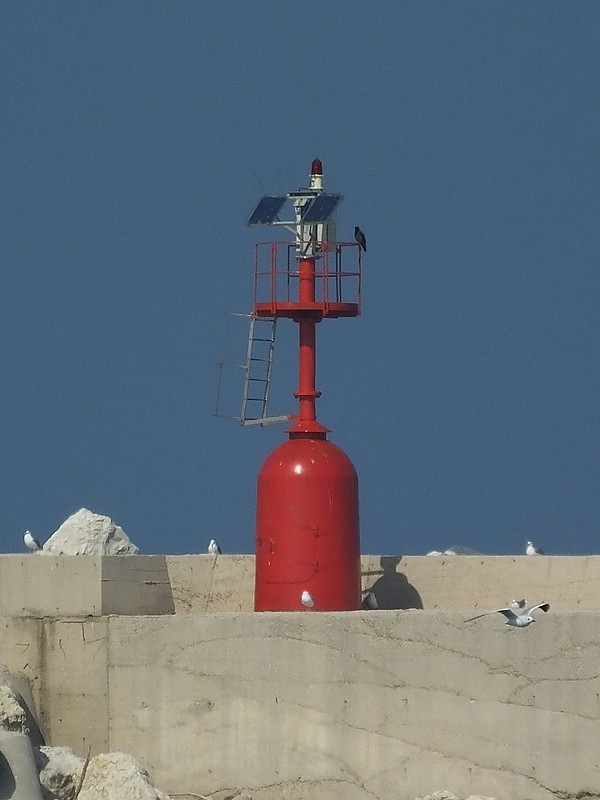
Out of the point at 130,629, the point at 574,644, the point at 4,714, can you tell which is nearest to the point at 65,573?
the point at 130,629

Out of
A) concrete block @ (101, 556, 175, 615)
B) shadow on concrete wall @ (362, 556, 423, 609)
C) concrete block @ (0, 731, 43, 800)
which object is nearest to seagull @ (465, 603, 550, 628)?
shadow on concrete wall @ (362, 556, 423, 609)

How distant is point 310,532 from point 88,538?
141 inches

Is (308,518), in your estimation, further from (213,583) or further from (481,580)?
(213,583)

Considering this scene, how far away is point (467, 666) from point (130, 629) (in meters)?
3.62

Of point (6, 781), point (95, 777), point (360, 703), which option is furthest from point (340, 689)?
point (6, 781)

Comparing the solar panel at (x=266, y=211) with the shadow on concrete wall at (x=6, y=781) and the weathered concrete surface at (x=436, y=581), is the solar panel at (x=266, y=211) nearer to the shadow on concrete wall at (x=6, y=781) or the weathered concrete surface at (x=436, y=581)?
the weathered concrete surface at (x=436, y=581)

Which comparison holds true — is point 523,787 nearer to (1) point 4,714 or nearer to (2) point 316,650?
(2) point 316,650

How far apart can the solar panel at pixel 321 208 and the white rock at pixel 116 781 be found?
18.3 feet

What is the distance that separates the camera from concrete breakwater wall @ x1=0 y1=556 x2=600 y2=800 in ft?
65.3

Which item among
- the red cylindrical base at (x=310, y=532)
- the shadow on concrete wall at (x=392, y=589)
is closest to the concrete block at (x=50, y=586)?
the red cylindrical base at (x=310, y=532)

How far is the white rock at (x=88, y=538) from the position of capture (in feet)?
82.9

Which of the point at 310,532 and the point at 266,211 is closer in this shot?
the point at 310,532

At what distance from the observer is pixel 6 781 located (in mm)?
19750

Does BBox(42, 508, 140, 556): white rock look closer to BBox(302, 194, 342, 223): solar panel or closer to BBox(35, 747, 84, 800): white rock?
BBox(302, 194, 342, 223): solar panel
